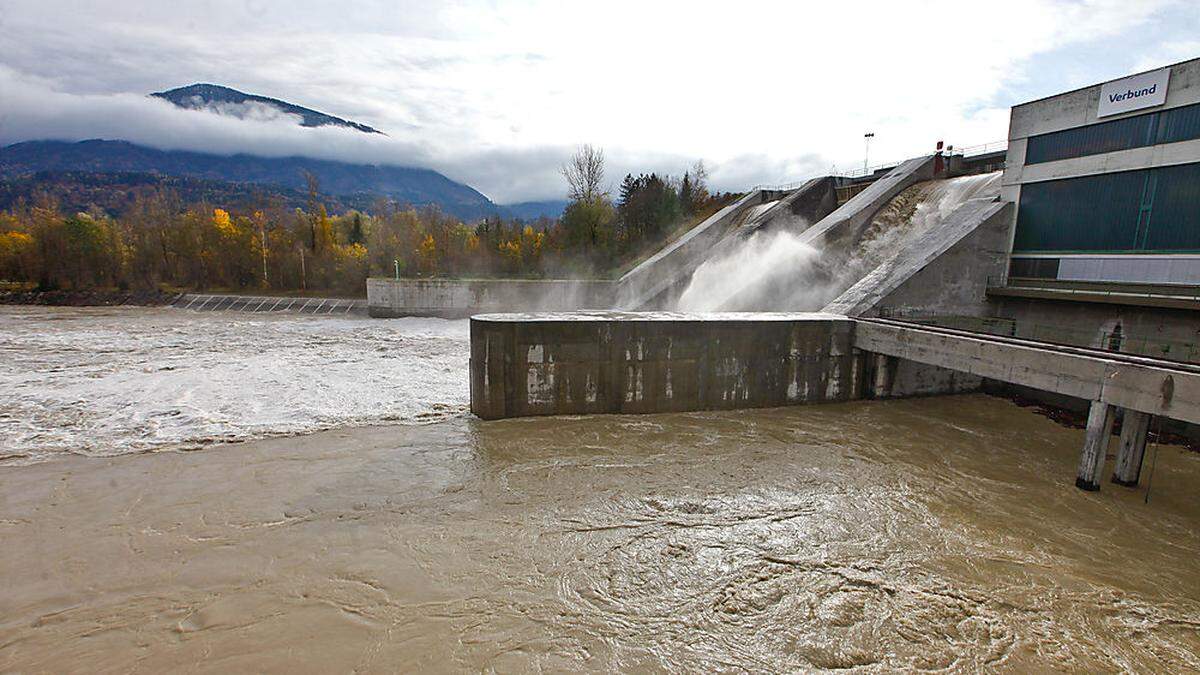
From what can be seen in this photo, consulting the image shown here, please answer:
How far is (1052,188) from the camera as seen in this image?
14.9m

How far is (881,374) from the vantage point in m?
14.1

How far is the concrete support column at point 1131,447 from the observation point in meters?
8.82

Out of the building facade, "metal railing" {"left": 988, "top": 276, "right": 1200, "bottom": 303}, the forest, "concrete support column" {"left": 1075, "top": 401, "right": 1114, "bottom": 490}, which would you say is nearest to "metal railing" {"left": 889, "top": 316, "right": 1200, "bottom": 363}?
"metal railing" {"left": 988, "top": 276, "right": 1200, "bottom": 303}

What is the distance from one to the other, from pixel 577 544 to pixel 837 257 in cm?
1668

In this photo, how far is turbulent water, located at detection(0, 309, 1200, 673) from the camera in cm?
516

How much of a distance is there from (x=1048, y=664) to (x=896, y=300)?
11157 mm

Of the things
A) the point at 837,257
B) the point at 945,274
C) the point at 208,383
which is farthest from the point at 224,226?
the point at 945,274

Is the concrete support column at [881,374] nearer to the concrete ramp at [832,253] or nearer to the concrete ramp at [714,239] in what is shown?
the concrete ramp at [832,253]

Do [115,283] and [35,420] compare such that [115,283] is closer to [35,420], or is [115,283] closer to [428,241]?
[428,241]

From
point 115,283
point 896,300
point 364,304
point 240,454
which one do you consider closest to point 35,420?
point 240,454

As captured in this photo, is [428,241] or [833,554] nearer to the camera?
[833,554]

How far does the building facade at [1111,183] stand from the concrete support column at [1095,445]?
6451mm

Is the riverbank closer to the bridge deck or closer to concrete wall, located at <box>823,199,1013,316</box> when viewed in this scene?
concrete wall, located at <box>823,199,1013,316</box>

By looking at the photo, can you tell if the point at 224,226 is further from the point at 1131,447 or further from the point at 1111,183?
the point at 1131,447
